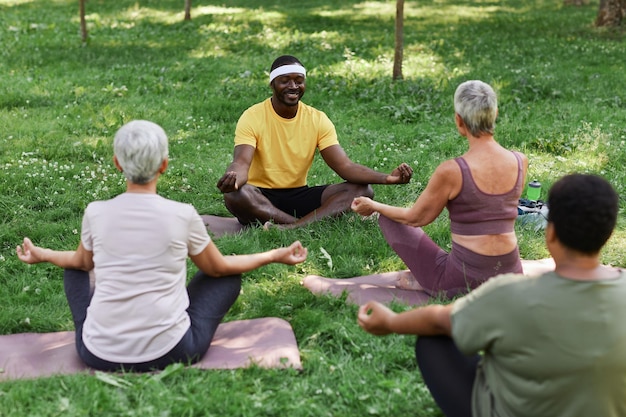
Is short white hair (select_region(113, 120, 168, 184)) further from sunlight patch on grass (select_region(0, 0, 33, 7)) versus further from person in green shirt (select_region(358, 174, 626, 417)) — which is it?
sunlight patch on grass (select_region(0, 0, 33, 7))

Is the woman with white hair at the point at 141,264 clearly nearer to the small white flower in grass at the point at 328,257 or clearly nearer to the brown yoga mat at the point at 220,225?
the small white flower in grass at the point at 328,257

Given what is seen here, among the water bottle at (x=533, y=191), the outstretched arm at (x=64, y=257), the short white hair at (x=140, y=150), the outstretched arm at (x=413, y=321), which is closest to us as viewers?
the outstretched arm at (x=413, y=321)

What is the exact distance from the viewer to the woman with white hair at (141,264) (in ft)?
11.8

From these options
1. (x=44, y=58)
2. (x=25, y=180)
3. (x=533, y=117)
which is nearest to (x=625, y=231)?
(x=533, y=117)

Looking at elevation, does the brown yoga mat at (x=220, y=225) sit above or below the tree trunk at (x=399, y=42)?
below

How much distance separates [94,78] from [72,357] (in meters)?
7.85

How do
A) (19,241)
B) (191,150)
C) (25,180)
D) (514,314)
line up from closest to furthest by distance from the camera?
(514,314), (19,241), (25,180), (191,150)

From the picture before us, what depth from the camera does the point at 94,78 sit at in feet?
36.7

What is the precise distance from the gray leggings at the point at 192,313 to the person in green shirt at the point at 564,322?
58.6 inches

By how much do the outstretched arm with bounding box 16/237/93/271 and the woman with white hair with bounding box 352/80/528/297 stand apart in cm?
192

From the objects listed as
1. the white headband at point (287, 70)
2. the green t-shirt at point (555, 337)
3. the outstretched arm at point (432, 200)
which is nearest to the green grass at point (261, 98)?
the outstretched arm at point (432, 200)

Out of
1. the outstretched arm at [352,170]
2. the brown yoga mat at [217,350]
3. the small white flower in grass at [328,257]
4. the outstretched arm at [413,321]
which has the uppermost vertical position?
the outstretched arm at [413,321]

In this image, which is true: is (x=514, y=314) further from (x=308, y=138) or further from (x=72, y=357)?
(x=308, y=138)

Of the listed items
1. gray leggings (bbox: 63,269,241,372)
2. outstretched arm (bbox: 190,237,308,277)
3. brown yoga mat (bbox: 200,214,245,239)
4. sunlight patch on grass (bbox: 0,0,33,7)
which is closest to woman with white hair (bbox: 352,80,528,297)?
outstretched arm (bbox: 190,237,308,277)
